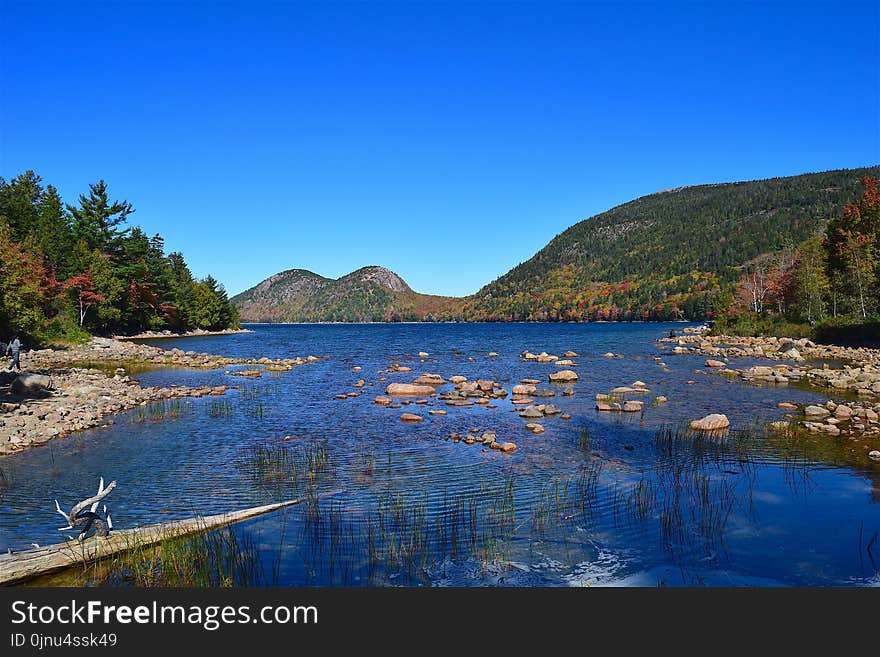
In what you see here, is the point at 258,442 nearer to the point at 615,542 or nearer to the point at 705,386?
the point at 615,542

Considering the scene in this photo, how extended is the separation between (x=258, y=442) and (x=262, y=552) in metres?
11.8

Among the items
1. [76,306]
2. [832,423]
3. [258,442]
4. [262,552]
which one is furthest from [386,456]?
[76,306]

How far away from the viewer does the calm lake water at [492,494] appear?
10.4 metres

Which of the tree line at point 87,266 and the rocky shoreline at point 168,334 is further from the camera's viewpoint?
the rocky shoreline at point 168,334

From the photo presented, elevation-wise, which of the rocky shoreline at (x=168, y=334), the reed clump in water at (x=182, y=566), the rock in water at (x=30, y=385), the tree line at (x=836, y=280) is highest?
Answer: the tree line at (x=836, y=280)

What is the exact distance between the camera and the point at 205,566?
9.72 metres

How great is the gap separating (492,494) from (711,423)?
1311 centimetres

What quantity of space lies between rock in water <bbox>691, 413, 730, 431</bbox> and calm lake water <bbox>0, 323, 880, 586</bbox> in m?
0.55

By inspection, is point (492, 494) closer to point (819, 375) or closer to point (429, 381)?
point (429, 381)

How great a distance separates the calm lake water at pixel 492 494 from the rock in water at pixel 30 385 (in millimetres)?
5129

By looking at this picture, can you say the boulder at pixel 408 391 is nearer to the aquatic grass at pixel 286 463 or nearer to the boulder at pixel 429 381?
the boulder at pixel 429 381

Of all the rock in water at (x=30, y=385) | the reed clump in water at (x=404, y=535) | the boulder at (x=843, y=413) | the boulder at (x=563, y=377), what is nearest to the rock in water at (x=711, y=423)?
the boulder at (x=843, y=413)

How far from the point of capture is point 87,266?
8100 cm

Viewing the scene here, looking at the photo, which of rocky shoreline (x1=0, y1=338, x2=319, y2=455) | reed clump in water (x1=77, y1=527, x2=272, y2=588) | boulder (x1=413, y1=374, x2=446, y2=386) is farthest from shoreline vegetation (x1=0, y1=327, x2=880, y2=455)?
boulder (x1=413, y1=374, x2=446, y2=386)
